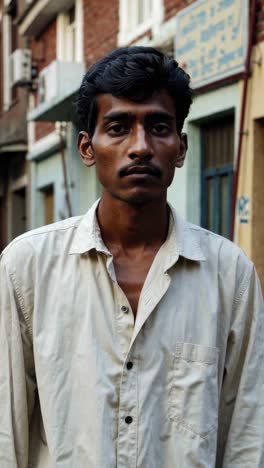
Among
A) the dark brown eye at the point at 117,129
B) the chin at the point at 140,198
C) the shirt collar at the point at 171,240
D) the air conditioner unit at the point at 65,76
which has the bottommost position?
the shirt collar at the point at 171,240

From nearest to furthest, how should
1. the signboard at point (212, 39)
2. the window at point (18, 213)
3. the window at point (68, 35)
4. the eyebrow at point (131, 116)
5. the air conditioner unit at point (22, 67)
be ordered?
the eyebrow at point (131, 116), the signboard at point (212, 39), the window at point (68, 35), the air conditioner unit at point (22, 67), the window at point (18, 213)

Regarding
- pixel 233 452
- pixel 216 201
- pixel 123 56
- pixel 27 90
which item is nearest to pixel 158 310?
pixel 233 452

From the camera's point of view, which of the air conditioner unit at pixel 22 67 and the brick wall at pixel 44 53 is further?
the air conditioner unit at pixel 22 67

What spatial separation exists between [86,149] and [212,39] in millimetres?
6006

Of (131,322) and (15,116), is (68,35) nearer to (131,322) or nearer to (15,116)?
(15,116)

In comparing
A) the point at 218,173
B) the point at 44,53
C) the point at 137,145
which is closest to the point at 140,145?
the point at 137,145

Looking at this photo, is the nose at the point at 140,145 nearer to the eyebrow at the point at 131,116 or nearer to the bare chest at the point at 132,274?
the eyebrow at the point at 131,116

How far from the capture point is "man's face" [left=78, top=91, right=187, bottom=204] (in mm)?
2137

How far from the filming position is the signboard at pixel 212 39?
24.5ft

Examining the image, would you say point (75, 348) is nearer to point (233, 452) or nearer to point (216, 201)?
point (233, 452)

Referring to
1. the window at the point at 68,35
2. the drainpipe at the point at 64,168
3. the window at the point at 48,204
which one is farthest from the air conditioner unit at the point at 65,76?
the window at the point at 48,204

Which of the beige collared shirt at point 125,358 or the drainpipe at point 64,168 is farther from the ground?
the drainpipe at point 64,168

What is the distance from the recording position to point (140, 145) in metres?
2.12

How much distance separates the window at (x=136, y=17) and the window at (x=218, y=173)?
1832mm
